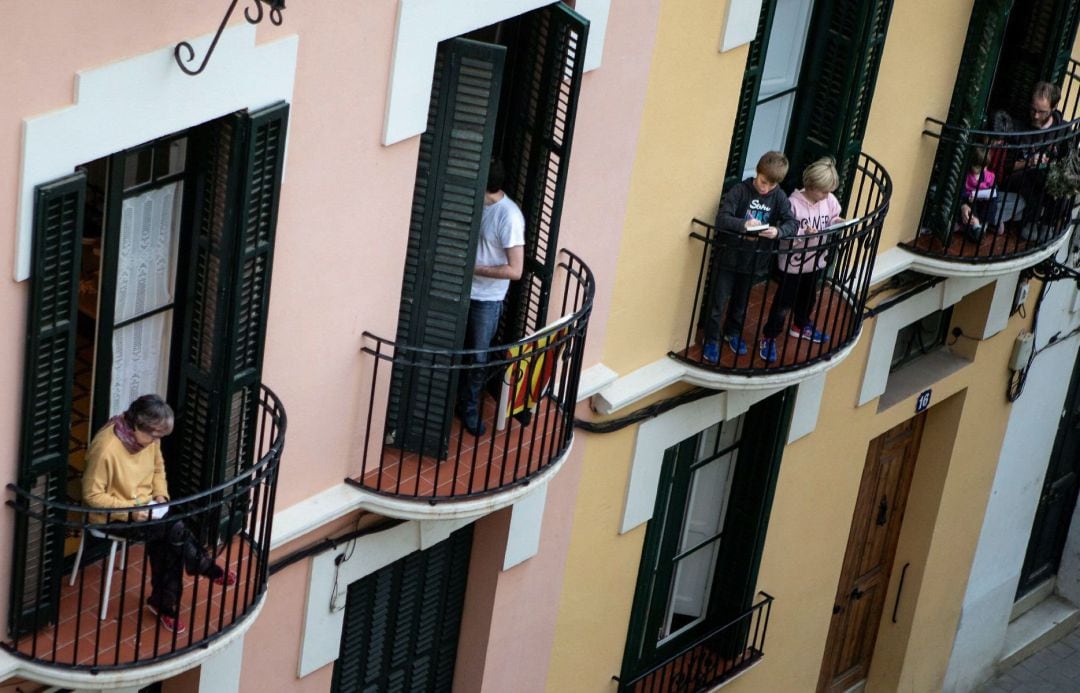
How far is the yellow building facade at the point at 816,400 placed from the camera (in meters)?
12.6

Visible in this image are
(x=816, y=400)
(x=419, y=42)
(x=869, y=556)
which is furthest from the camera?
(x=869, y=556)

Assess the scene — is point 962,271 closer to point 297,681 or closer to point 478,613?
point 478,613

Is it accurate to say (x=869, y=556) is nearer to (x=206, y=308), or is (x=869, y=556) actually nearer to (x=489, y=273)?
(x=489, y=273)

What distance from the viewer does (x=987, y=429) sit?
59.8ft

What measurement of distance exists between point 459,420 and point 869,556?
7301 mm

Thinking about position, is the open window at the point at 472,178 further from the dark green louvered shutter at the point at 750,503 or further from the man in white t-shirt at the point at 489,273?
the dark green louvered shutter at the point at 750,503

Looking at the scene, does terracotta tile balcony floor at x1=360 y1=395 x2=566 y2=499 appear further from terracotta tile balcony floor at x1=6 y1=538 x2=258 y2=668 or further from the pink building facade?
terracotta tile balcony floor at x1=6 y1=538 x2=258 y2=668

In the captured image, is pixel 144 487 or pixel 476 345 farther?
pixel 476 345

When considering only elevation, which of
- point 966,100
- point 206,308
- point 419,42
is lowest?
point 206,308

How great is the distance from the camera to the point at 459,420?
1189 cm

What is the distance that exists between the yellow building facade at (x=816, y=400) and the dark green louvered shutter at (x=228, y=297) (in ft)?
10.8

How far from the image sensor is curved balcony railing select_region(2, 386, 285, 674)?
9.24 meters

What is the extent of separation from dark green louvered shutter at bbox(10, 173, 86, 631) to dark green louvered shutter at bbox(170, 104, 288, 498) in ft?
3.08

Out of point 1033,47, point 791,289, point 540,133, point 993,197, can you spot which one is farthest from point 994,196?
point 540,133
